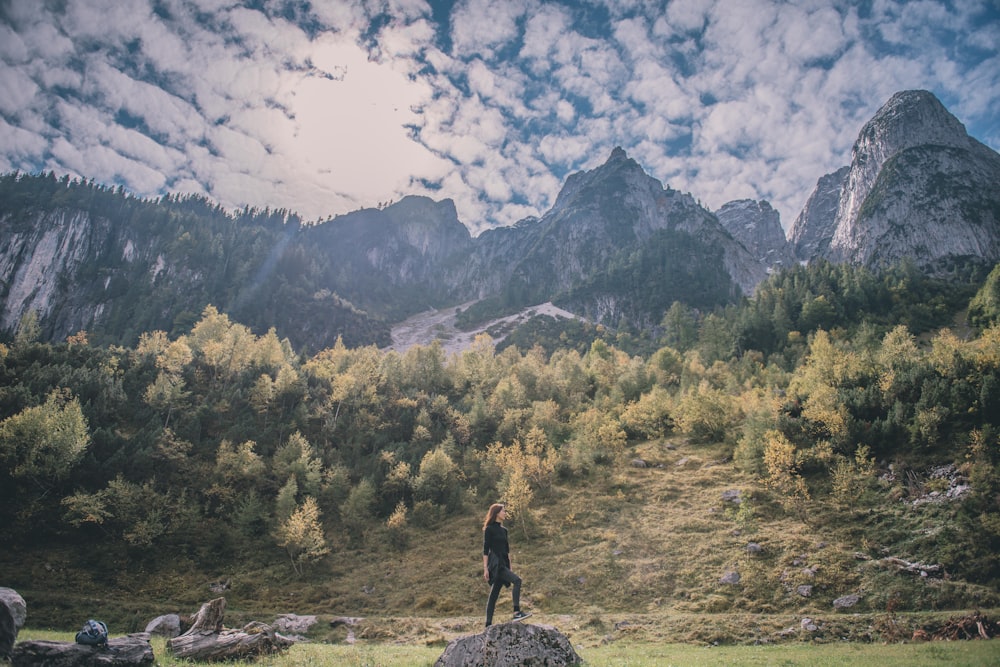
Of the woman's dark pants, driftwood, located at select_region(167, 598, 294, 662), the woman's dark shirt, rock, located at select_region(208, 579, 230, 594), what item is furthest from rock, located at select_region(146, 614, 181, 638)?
the woman's dark shirt

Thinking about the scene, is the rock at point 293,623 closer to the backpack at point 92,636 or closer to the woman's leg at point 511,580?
the backpack at point 92,636

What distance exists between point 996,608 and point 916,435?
24450 mm

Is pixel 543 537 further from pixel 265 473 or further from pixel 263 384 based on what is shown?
pixel 263 384

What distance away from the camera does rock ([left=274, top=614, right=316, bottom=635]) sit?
3681 centimetres

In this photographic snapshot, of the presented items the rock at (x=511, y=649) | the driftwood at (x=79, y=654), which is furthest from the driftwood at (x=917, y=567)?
the driftwood at (x=79, y=654)

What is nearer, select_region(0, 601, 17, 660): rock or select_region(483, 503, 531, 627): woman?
select_region(0, 601, 17, 660): rock

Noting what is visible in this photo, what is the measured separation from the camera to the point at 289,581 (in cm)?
5041

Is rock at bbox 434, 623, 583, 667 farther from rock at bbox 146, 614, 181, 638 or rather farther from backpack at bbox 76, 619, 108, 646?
rock at bbox 146, 614, 181, 638

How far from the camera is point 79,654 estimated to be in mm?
12906

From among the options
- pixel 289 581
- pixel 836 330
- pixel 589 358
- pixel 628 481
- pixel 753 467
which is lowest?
pixel 289 581

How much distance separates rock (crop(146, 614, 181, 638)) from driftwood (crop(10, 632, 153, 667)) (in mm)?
25500

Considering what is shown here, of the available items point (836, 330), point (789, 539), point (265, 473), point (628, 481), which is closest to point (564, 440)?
point (628, 481)

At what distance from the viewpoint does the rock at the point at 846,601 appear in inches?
1208

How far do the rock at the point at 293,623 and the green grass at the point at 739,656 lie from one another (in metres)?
16.3
